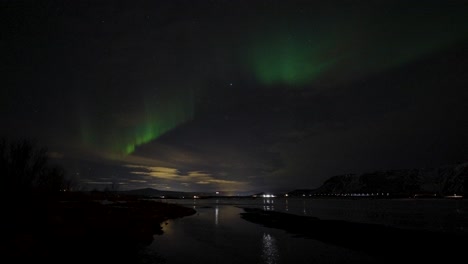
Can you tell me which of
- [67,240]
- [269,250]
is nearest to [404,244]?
[269,250]

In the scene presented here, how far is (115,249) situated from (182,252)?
18.7ft

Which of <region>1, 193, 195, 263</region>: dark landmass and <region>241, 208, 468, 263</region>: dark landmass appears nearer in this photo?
<region>1, 193, 195, 263</region>: dark landmass

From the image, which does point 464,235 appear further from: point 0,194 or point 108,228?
point 0,194

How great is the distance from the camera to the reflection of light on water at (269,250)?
25284mm

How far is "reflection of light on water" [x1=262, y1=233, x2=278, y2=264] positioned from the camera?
83.0 feet

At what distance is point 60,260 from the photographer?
71.8ft

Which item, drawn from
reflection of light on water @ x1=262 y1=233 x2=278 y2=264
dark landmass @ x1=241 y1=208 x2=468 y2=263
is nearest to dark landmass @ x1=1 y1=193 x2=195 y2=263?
reflection of light on water @ x1=262 y1=233 x2=278 y2=264

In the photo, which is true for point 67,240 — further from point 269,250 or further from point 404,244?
point 404,244

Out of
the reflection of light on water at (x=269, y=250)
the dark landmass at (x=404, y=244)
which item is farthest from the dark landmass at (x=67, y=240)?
the dark landmass at (x=404, y=244)

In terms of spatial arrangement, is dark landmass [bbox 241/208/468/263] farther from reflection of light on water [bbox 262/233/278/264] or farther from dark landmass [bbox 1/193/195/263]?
dark landmass [bbox 1/193/195/263]

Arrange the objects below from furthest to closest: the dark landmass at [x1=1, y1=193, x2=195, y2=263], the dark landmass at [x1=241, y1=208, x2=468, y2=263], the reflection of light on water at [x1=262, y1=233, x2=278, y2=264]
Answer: the dark landmass at [x1=241, y1=208, x2=468, y2=263] → the reflection of light on water at [x1=262, y1=233, x2=278, y2=264] → the dark landmass at [x1=1, y1=193, x2=195, y2=263]

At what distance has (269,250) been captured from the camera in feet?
96.1

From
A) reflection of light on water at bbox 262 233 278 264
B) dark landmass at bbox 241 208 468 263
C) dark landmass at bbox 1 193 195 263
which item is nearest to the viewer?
dark landmass at bbox 1 193 195 263

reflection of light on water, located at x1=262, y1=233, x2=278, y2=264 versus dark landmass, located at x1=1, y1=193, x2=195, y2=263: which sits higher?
dark landmass, located at x1=1, y1=193, x2=195, y2=263
